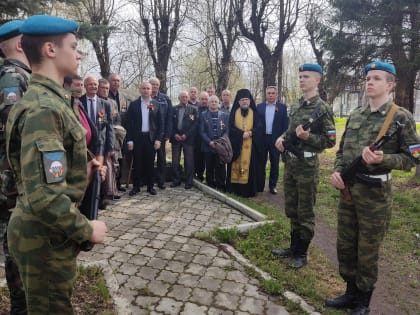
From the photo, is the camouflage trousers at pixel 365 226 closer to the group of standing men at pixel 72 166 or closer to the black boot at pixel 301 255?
the group of standing men at pixel 72 166

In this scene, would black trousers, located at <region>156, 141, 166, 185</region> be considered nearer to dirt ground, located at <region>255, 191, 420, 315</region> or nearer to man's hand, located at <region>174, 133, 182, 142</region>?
man's hand, located at <region>174, 133, 182, 142</region>

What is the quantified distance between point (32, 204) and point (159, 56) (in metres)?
12.7

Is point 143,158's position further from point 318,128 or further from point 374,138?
point 374,138

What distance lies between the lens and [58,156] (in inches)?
64.6

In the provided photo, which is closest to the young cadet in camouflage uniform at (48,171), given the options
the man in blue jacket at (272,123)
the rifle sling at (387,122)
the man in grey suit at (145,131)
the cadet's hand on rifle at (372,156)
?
the cadet's hand on rifle at (372,156)

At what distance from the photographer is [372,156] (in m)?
2.89

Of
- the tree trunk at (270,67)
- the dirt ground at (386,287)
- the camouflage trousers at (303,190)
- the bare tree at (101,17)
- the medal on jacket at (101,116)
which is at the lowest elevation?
the dirt ground at (386,287)

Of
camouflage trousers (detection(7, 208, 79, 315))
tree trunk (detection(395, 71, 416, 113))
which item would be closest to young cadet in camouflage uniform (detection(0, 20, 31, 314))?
camouflage trousers (detection(7, 208, 79, 315))

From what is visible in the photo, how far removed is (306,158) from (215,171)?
159 inches

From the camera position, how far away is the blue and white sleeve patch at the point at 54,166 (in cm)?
161

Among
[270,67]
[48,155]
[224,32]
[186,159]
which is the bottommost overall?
[186,159]

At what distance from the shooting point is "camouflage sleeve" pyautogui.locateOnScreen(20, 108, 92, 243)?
1608 millimetres

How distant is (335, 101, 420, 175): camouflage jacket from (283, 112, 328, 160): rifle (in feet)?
1.74

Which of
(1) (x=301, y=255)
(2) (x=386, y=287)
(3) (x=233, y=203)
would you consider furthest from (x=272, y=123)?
(2) (x=386, y=287)
